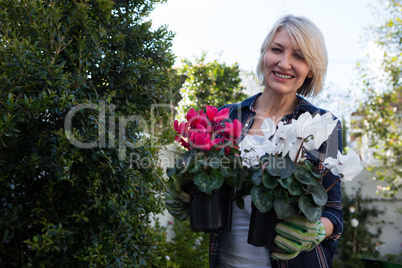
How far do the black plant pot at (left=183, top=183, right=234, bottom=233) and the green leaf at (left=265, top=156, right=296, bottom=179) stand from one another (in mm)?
177

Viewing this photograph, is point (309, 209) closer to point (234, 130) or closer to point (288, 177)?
point (288, 177)

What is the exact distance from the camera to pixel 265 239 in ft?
3.62

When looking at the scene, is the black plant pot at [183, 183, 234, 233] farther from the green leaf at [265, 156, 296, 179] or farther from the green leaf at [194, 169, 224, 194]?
the green leaf at [265, 156, 296, 179]

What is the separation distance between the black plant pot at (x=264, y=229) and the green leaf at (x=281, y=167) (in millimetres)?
118

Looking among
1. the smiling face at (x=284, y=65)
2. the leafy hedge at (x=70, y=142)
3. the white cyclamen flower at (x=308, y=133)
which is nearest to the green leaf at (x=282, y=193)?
the white cyclamen flower at (x=308, y=133)

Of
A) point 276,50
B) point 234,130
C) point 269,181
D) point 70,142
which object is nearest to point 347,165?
point 269,181

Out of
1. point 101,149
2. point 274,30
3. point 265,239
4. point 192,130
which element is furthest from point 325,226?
point 101,149

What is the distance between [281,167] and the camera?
106 centimetres

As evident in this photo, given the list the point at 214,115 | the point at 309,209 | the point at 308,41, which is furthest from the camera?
the point at 308,41

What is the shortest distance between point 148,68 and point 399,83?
5.34 meters

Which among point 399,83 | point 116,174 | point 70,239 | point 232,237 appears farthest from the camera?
point 399,83

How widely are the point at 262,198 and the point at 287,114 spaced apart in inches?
24.6

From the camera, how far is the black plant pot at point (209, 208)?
44.9 inches

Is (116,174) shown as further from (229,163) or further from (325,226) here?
(325,226)
